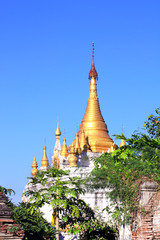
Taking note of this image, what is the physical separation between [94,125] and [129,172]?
30.3 metres

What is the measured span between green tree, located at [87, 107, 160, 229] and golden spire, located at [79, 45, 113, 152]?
87.0ft

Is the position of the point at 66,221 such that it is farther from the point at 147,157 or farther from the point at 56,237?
the point at 147,157

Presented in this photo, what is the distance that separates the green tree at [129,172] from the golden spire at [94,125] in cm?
2651

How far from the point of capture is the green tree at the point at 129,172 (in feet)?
49.8

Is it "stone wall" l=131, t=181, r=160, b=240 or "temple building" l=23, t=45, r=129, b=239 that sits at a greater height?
"temple building" l=23, t=45, r=129, b=239

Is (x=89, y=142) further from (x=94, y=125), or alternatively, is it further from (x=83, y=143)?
(x=94, y=125)

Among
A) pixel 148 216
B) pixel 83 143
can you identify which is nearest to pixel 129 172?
pixel 148 216

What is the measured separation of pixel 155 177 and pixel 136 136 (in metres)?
2.57

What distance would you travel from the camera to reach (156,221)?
13109mm

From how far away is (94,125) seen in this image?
46.5 meters

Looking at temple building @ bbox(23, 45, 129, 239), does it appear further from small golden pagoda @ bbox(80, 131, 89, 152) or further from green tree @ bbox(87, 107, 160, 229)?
green tree @ bbox(87, 107, 160, 229)

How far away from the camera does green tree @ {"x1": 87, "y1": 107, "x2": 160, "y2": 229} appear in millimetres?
15180

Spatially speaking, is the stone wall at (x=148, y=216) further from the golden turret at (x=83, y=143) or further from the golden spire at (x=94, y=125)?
the golden spire at (x=94, y=125)

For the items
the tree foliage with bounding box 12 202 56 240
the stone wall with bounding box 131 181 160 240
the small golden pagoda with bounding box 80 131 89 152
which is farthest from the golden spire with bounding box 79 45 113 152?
the stone wall with bounding box 131 181 160 240
